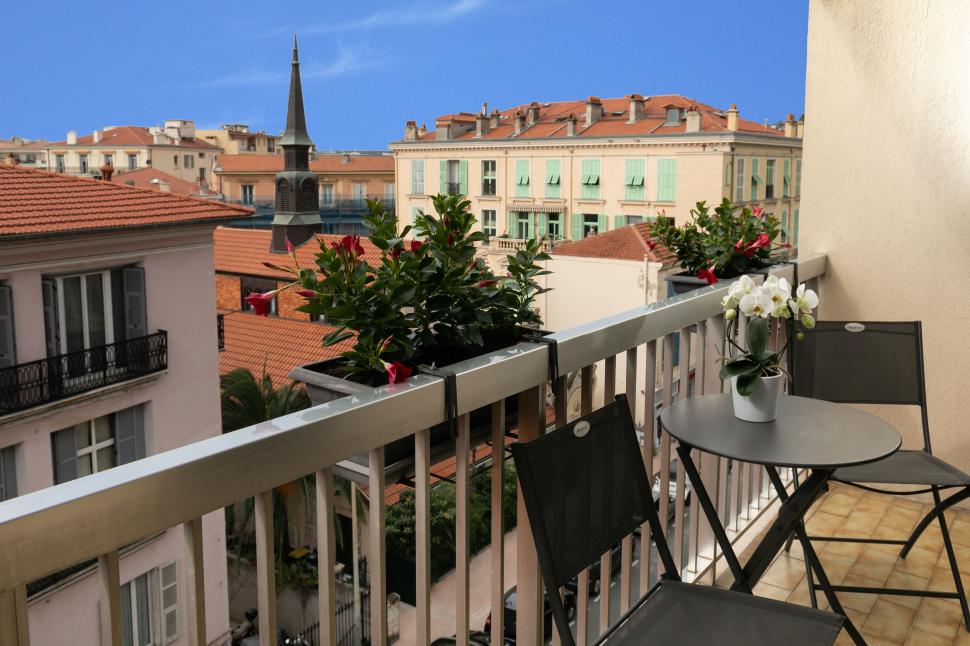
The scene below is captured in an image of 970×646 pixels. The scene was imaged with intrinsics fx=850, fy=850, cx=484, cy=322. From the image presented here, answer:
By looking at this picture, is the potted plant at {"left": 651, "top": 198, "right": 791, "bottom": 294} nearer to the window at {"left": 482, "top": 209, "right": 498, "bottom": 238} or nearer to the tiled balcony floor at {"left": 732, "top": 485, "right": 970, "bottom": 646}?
the tiled balcony floor at {"left": 732, "top": 485, "right": 970, "bottom": 646}

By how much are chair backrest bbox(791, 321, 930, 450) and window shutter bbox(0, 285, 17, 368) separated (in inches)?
521

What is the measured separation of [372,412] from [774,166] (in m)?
27.0

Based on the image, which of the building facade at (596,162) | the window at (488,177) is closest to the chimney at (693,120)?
the building facade at (596,162)

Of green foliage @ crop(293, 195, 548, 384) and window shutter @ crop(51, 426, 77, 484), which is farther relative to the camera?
window shutter @ crop(51, 426, 77, 484)

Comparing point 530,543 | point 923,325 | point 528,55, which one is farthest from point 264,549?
point 528,55

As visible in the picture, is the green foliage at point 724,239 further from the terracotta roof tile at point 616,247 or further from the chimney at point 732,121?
the chimney at point 732,121

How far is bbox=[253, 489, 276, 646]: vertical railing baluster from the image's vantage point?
862 millimetres

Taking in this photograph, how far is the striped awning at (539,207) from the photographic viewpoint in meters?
29.2

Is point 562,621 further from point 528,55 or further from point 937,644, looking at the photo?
point 528,55

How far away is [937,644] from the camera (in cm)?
188

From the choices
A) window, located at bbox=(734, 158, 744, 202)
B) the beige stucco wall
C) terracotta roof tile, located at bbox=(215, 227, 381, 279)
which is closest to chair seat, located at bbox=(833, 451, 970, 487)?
the beige stucco wall

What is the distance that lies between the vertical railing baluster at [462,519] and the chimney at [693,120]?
26.0 meters

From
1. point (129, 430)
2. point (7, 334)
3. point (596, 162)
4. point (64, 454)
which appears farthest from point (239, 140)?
→ point (7, 334)

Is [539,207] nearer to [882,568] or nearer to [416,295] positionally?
[882,568]
